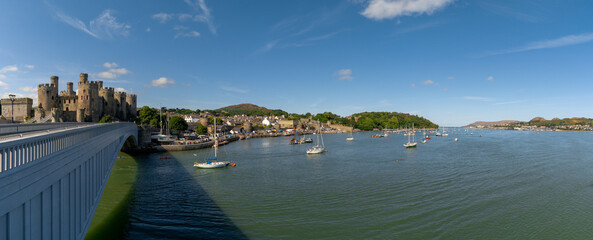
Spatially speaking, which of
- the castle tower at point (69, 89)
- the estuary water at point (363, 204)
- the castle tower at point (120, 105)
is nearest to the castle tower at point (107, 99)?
the castle tower at point (120, 105)

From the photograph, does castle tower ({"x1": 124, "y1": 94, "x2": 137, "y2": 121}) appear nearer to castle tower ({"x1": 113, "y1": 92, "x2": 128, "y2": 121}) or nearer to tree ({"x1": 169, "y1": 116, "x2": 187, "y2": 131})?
castle tower ({"x1": 113, "y1": 92, "x2": 128, "y2": 121})

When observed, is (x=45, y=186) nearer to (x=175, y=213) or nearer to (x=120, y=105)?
(x=175, y=213)

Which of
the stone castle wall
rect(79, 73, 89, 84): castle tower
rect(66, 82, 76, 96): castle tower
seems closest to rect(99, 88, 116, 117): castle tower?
rect(66, 82, 76, 96): castle tower

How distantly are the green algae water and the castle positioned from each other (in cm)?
2643

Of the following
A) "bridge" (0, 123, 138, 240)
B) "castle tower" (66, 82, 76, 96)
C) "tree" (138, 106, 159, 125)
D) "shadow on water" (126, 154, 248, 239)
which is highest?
"castle tower" (66, 82, 76, 96)

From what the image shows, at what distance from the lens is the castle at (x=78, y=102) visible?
44531 mm

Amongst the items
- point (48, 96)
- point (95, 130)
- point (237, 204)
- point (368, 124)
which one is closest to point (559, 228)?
point (237, 204)

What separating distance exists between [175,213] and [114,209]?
375 centimetres

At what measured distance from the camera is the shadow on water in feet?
40.6

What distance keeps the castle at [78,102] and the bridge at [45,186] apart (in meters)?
43.0

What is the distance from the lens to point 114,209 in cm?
1559

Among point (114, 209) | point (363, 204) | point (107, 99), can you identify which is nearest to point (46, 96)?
point (107, 99)

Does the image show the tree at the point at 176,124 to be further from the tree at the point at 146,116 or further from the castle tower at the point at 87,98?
the castle tower at the point at 87,98

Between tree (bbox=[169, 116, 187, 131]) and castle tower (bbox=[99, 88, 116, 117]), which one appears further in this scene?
tree (bbox=[169, 116, 187, 131])
